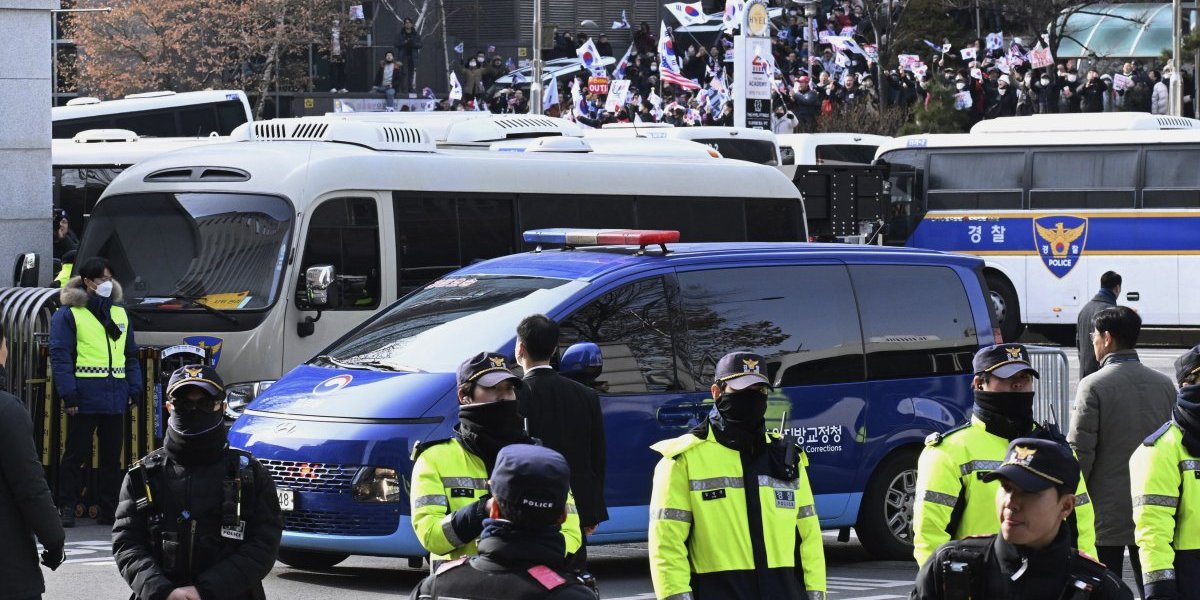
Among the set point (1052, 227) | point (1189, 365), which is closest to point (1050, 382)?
point (1189, 365)

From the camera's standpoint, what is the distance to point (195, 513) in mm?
5738

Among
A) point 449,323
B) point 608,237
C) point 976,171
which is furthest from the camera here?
point 976,171

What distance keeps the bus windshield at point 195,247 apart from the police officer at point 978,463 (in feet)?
28.3

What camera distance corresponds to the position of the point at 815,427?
1059cm

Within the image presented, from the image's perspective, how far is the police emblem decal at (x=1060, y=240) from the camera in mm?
27656

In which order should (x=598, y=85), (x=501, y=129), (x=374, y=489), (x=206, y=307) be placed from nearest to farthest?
(x=374, y=489), (x=206, y=307), (x=501, y=129), (x=598, y=85)

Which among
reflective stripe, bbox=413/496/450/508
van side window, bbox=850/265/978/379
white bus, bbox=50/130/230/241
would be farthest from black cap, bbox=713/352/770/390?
white bus, bbox=50/130/230/241

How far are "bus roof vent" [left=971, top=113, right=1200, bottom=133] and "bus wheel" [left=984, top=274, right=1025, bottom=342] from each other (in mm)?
2478

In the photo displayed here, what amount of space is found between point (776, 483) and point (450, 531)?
1.03 m

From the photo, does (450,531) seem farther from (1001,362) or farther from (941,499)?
(1001,362)

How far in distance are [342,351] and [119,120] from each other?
21.0 meters

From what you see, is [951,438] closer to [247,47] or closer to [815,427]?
[815,427]

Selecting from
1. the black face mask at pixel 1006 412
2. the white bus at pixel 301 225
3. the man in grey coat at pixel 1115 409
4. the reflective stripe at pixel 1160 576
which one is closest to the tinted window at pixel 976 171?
the white bus at pixel 301 225

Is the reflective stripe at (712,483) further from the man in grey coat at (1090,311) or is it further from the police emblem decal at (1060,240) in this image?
the police emblem decal at (1060,240)
